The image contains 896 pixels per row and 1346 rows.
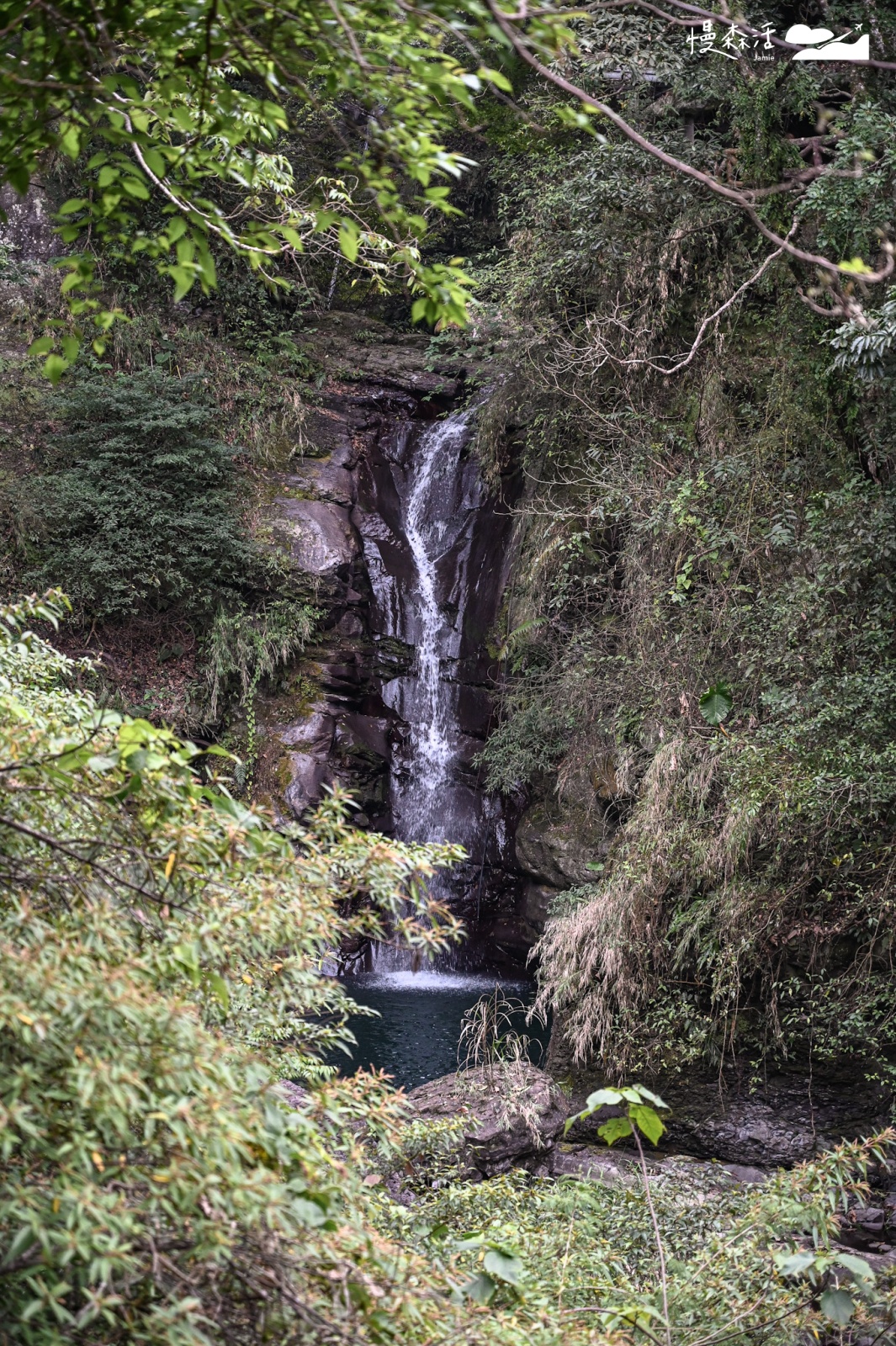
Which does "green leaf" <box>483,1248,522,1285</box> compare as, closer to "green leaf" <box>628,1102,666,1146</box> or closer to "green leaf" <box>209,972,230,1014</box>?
"green leaf" <box>628,1102,666,1146</box>

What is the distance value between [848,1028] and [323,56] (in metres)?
5.44

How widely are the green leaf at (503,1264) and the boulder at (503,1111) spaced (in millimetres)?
3931

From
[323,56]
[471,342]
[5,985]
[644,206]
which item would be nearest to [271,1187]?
[5,985]

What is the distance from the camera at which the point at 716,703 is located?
7207mm

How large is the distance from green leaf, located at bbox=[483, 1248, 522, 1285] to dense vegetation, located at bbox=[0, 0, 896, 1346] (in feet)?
0.05

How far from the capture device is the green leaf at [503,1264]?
217 centimetres

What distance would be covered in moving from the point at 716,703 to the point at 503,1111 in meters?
3.08

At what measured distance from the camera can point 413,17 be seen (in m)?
2.38

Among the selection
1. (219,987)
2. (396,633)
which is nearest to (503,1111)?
(219,987)

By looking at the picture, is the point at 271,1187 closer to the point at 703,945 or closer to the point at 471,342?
the point at 703,945

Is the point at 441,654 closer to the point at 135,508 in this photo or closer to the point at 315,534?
the point at 315,534

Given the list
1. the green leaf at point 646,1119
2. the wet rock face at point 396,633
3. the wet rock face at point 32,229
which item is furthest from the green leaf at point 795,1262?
the wet rock face at point 32,229

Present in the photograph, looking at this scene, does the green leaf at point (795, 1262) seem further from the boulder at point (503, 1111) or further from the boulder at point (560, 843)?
the boulder at point (560, 843)

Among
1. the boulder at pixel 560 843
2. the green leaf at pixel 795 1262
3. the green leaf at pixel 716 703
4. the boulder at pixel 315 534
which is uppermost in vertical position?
the boulder at pixel 315 534
